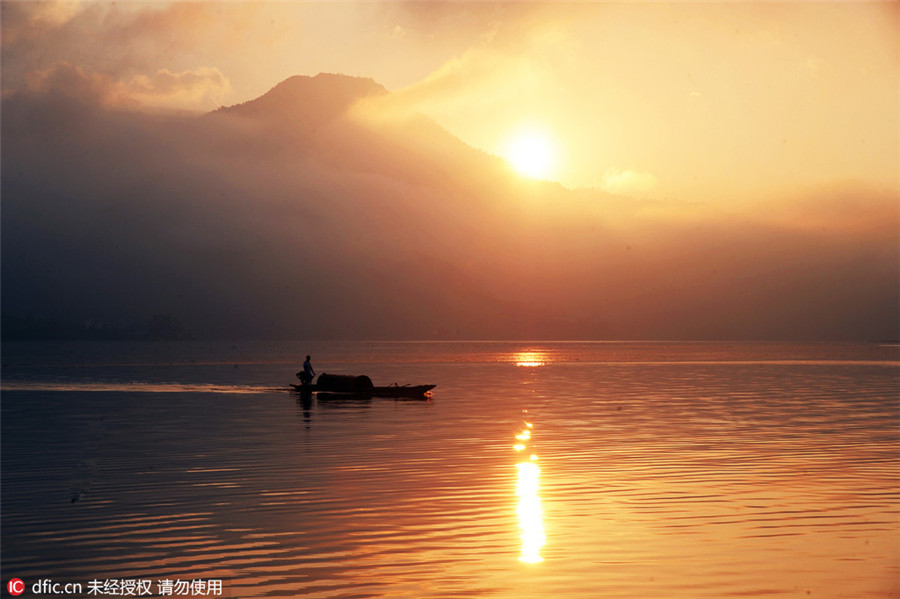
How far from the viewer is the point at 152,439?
47812mm

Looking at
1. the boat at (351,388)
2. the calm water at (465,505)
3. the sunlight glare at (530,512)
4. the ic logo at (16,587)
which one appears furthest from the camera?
the boat at (351,388)

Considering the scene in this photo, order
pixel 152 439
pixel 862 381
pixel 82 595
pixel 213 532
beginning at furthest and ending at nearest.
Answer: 1. pixel 862 381
2. pixel 152 439
3. pixel 213 532
4. pixel 82 595

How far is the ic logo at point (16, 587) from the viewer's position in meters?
18.2

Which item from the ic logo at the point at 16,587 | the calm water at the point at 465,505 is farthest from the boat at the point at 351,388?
the ic logo at the point at 16,587

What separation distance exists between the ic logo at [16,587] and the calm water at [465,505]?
22cm

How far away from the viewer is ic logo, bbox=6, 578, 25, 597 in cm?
1820

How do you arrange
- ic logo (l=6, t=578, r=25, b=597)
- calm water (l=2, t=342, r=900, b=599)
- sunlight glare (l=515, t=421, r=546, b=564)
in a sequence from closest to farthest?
ic logo (l=6, t=578, r=25, b=597) < calm water (l=2, t=342, r=900, b=599) < sunlight glare (l=515, t=421, r=546, b=564)

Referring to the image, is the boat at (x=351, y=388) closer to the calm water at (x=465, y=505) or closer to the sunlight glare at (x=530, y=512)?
the calm water at (x=465, y=505)

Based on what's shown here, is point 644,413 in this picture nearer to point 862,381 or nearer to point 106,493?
point 106,493

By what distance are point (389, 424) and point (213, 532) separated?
107ft

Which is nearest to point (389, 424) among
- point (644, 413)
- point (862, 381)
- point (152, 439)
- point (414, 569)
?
point (152, 439)

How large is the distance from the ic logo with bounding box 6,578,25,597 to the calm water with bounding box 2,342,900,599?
219 millimetres

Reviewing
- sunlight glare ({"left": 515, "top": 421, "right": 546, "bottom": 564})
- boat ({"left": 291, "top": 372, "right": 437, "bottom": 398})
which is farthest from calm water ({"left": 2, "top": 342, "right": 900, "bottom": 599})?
boat ({"left": 291, "top": 372, "right": 437, "bottom": 398})

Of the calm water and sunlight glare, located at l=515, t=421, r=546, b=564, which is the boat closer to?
the calm water
